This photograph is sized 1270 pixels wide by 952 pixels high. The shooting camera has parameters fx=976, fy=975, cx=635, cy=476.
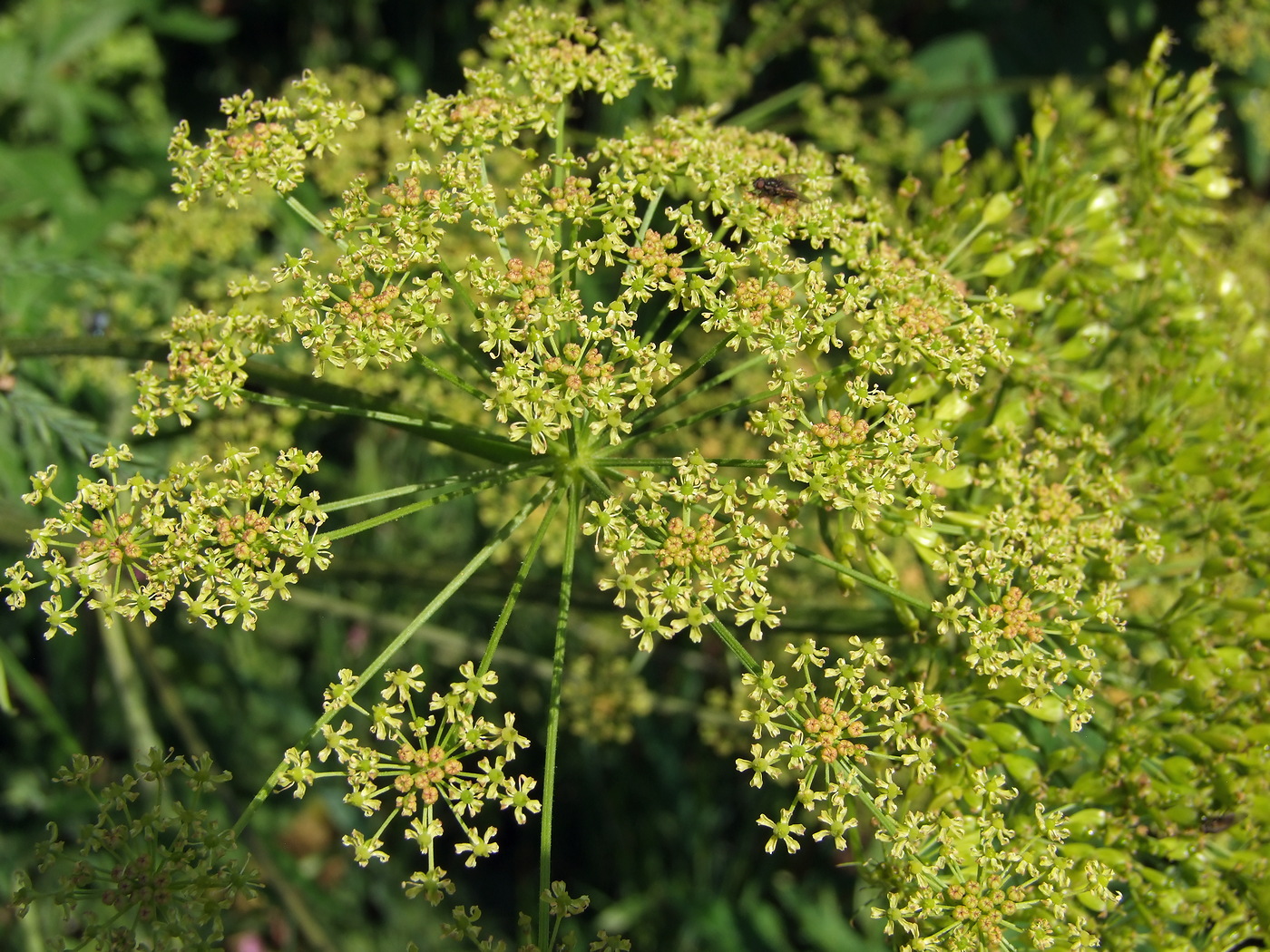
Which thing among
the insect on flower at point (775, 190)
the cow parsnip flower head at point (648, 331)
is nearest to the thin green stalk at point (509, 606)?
the cow parsnip flower head at point (648, 331)

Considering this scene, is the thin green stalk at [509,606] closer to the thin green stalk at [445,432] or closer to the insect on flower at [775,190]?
the thin green stalk at [445,432]

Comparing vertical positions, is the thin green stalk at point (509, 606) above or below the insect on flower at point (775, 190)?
below

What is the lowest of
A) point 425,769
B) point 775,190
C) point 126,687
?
point 126,687

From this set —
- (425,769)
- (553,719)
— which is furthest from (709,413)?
(425,769)

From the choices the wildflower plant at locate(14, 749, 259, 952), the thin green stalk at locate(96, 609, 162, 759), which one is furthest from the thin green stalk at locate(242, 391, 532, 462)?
the thin green stalk at locate(96, 609, 162, 759)

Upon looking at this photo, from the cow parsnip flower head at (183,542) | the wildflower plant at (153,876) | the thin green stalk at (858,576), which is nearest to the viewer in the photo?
the wildflower plant at (153,876)

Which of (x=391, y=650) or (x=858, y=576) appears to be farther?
(x=858, y=576)

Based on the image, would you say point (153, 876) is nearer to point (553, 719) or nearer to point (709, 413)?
point (553, 719)

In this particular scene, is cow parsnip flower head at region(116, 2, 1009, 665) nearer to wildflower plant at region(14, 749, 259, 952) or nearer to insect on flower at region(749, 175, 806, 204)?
insect on flower at region(749, 175, 806, 204)
